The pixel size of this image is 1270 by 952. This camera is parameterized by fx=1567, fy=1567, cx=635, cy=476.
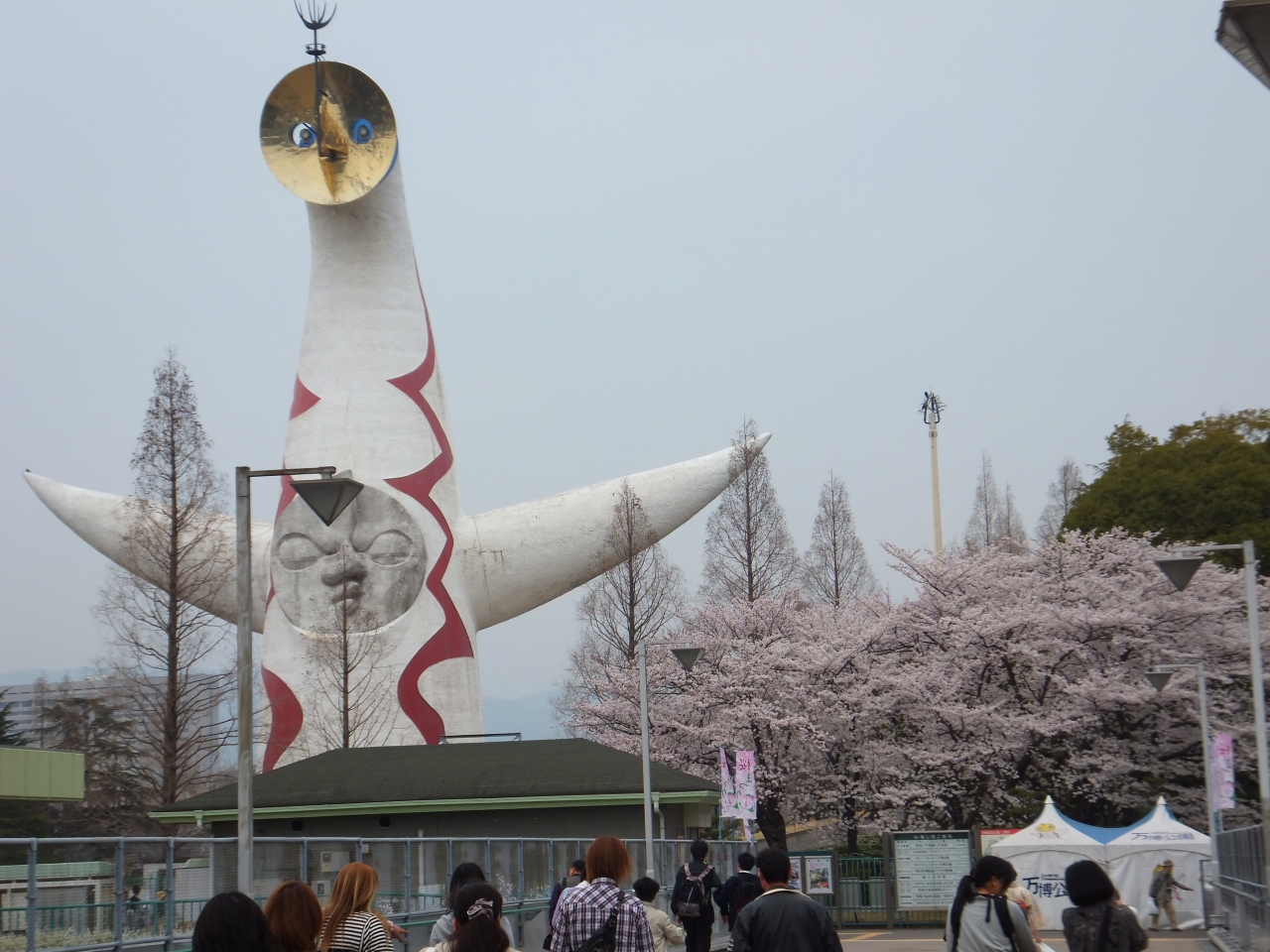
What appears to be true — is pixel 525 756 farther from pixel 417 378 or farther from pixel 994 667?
pixel 994 667

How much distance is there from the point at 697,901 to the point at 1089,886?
21.2ft

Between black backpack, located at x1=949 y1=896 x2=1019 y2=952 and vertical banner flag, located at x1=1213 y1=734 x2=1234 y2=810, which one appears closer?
black backpack, located at x1=949 y1=896 x2=1019 y2=952

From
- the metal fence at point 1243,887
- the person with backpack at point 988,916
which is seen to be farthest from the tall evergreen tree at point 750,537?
the person with backpack at point 988,916

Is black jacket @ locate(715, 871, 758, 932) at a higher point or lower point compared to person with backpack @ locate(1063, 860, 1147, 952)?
lower

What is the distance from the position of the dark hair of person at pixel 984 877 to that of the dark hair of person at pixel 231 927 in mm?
3966

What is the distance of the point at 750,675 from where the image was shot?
38438mm

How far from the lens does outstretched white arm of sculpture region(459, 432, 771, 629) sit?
33.9 meters

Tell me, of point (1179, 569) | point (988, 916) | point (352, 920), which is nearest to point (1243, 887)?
point (1179, 569)

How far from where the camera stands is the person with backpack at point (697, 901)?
44.8 feet

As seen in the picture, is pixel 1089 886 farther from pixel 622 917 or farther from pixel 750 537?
pixel 750 537

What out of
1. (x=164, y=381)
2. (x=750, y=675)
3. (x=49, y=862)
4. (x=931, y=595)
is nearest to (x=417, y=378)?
(x=164, y=381)

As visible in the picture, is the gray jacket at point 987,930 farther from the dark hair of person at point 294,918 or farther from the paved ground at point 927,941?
the paved ground at point 927,941

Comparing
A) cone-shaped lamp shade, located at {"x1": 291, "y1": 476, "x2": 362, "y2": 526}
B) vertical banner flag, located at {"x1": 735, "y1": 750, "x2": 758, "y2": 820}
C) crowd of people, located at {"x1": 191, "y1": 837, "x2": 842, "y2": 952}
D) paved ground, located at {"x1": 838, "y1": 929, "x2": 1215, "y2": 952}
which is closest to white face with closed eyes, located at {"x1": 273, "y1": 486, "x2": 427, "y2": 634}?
vertical banner flag, located at {"x1": 735, "y1": 750, "x2": 758, "y2": 820}

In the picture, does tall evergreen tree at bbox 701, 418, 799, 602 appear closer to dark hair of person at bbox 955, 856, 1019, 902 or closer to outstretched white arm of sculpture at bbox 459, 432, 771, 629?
outstretched white arm of sculpture at bbox 459, 432, 771, 629
